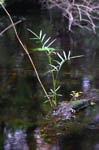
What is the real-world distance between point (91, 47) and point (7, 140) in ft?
14.4

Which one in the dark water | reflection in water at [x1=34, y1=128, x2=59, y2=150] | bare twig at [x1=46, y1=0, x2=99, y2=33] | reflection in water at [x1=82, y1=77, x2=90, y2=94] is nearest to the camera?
reflection in water at [x1=34, y1=128, x2=59, y2=150]

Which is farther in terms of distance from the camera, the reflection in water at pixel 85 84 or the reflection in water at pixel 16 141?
the reflection in water at pixel 85 84

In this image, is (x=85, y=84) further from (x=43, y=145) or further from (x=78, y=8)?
(x=78, y=8)

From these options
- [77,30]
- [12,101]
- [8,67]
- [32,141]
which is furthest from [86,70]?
[77,30]

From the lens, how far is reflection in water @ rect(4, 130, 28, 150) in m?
2.71

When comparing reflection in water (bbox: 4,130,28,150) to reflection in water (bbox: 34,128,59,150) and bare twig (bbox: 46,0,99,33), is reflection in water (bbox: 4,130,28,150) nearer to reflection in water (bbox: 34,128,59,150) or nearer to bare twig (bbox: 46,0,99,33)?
reflection in water (bbox: 34,128,59,150)

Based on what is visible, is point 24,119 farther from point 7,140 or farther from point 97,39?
point 97,39

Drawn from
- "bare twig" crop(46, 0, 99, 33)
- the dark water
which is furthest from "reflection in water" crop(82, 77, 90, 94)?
"bare twig" crop(46, 0, 99, 33)

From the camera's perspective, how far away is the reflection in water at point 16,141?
2709 mm

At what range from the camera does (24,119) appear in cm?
324

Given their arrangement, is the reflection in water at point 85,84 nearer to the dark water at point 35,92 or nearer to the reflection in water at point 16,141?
the dark water at point 35,92

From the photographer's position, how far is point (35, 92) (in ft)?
13.0

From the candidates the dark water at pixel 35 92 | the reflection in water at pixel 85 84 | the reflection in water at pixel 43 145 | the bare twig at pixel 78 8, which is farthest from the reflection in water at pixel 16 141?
the bare twig at pixel 78 8

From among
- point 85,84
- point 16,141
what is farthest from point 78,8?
point 16,141
